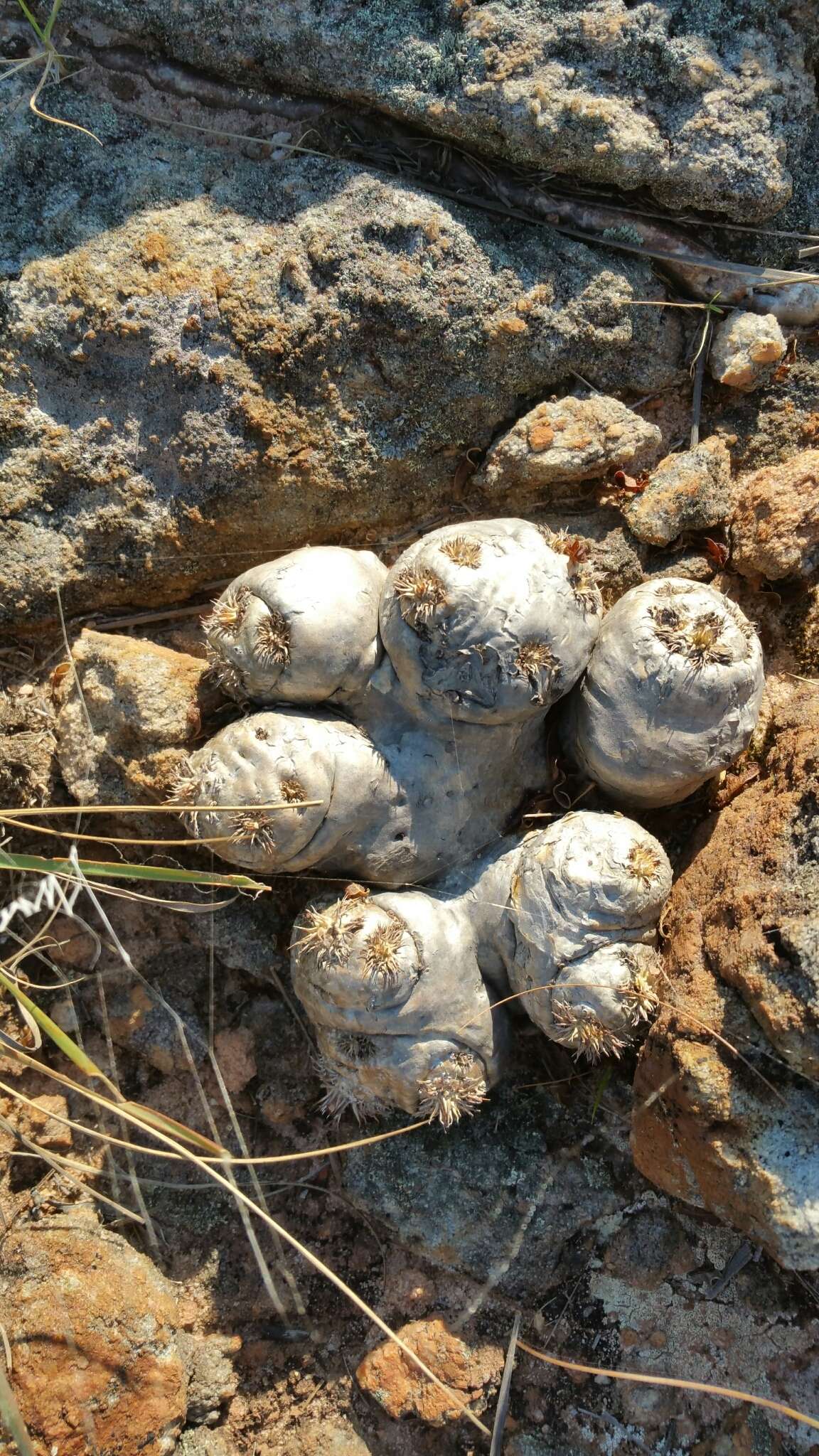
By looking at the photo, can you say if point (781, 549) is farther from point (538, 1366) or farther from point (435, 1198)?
point (538, 1366)

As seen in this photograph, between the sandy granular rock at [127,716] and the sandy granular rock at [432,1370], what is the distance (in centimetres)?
155

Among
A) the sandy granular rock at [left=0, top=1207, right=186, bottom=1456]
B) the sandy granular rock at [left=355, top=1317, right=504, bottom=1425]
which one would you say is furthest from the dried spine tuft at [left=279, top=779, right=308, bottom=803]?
the sandy granular rock at [left=355, top=1317, right=504, bottom=1425]

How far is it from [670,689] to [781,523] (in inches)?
26.1

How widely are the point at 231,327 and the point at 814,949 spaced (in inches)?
84.5

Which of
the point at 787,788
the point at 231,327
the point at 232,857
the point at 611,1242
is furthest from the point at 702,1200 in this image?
the point at 231,327

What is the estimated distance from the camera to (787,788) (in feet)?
8.18

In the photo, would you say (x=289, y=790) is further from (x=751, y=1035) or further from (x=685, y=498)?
(x=685, y=498)

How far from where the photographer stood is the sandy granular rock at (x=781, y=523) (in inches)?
106

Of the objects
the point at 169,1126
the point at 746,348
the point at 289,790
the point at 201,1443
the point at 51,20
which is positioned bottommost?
the point at 201,1443

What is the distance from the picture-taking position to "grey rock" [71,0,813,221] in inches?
101

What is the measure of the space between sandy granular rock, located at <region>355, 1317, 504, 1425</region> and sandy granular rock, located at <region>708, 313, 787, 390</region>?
276 centimetres

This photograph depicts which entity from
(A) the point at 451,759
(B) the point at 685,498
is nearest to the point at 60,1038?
(A) the point at 451,759

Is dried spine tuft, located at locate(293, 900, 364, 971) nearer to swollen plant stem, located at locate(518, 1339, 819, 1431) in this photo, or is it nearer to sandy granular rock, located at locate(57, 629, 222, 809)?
sandy granular rock, located at locate(57, 629, 222, 809)

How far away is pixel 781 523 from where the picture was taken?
2686 mm
